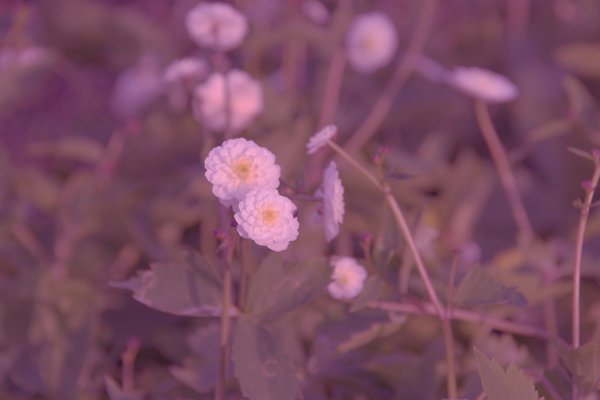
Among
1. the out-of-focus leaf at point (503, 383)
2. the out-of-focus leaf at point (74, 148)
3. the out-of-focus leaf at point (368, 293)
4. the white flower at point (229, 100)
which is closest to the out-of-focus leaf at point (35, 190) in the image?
the out-of-focus leaf at point (74, 148)

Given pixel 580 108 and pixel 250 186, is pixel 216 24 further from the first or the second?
pixel 580 108

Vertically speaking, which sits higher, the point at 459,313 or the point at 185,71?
the point at 185,71

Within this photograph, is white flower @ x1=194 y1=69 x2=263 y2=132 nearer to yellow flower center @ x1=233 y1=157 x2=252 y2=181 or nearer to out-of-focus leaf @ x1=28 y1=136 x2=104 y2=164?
yellow flower center @ x1=233 y1=157 x2=252 y2=181

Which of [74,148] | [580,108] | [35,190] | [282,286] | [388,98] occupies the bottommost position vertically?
[35,190]

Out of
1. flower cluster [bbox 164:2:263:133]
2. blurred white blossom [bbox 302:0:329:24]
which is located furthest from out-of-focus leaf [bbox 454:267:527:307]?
blurred white blossom [bbox 302:0:329:24]

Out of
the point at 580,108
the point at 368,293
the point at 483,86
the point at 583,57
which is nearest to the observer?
the point at 368,293

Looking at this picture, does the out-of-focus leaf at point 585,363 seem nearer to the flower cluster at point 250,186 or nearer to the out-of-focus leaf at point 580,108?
the flower cluster at point 250,186

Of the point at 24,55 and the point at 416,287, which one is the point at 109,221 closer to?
the point at 24,55

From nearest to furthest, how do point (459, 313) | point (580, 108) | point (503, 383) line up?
point (503, 383) → point (459, 313) → point (580, 108)

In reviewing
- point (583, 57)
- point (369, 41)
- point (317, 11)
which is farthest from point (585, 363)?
point (583, 57)
